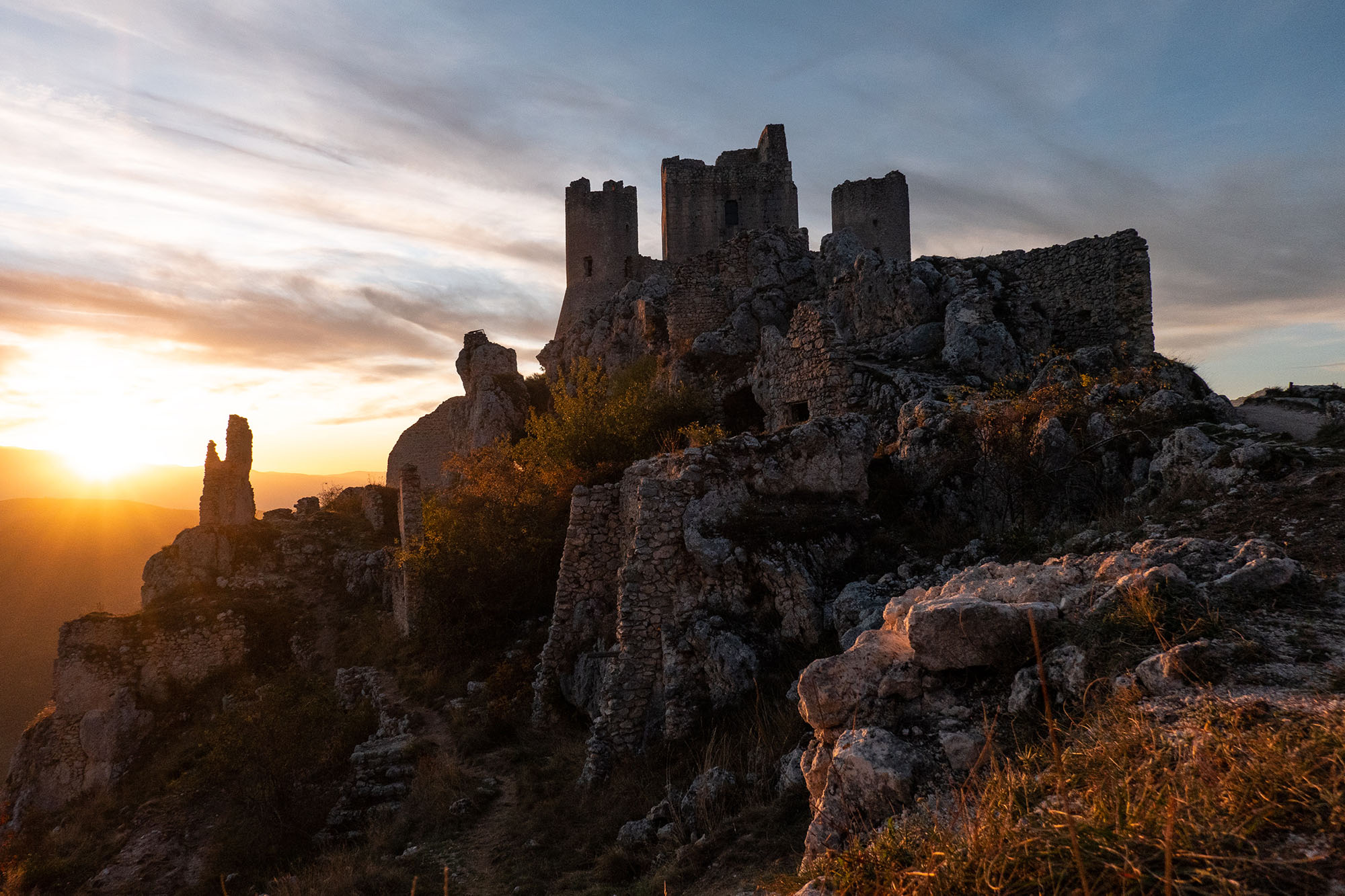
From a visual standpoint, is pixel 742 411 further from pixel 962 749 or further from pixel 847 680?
pixel 962 749

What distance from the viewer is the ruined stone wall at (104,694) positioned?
16.3 metres

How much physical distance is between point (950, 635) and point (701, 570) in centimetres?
557

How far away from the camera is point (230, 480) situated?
2430 cm

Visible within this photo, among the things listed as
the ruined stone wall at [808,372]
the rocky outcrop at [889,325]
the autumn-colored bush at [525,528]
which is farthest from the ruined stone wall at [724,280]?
the autumn-colored bush at [525,528]

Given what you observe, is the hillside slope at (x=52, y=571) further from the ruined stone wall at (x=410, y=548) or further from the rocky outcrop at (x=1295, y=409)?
the rocky outcrop at (x=1295, y=409)

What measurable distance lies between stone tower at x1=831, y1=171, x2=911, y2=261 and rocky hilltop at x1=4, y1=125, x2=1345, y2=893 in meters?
9.90

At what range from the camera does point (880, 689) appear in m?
4.59

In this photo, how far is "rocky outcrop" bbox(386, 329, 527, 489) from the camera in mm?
28875

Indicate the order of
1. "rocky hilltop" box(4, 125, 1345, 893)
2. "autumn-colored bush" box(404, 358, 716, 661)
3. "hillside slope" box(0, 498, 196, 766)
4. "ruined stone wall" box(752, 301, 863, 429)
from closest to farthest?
"rocky hilltop" box(4, 125, 1345, 893) < "ruined stone wall" box(752, 301, 863, 429) < "autumn-colored bush" box(404, 358, 716, 661) < "hillside slope" box(0, 498, 196, 766)

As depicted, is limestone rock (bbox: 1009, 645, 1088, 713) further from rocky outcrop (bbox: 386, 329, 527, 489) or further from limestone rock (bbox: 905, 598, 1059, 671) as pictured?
rocky outcrop (bbox: 386, 329, 527, 489)

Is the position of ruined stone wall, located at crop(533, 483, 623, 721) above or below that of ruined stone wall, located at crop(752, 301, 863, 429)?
below

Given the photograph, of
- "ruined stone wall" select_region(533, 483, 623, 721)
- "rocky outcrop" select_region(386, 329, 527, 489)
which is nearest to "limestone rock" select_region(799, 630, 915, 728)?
"ruined stone wall" select_region(533, 483, 623, 721)

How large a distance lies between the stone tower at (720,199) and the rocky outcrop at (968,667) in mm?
33051

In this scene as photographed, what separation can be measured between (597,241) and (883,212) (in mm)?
14410
